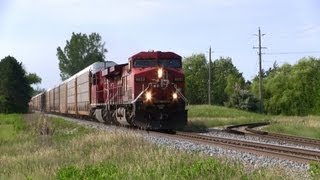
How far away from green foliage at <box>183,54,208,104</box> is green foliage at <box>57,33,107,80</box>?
20.6 metres

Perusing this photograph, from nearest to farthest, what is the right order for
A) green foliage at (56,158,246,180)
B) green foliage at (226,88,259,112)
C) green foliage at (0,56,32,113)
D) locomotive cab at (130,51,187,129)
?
green foliage at (56,158,246,180) < locomotive cab at (130,51,187,129) < green foliage at (226,88,259,112) < green foliage at (0,56,32,113)

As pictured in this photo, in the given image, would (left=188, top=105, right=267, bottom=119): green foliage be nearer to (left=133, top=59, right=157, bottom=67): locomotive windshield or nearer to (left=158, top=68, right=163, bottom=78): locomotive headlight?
(left=133, top=59, right=157, bottom=67): locomotive windshield

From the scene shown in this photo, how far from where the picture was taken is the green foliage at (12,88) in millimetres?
77500

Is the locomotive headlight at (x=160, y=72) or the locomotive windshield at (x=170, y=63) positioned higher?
the locomotive windshield at (x=170, y=63)

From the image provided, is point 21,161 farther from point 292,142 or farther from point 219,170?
point 292,142

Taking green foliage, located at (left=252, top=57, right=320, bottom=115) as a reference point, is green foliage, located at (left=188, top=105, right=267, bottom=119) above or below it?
below

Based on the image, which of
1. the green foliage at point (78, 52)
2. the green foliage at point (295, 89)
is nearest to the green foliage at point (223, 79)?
the green foliage at point (295, 89)

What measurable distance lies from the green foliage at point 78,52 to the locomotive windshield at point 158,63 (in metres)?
95.7

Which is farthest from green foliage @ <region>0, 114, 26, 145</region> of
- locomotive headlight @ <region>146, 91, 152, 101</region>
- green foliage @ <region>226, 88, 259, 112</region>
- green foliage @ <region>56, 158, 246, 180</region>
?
green foliage @ <region>226, 88, 259, 112</region>

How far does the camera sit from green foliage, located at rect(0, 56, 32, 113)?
254 ft

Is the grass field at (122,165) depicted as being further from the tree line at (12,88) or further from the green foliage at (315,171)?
the tree line at (12,88)

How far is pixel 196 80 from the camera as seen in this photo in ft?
356

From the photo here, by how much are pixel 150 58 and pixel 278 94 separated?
226 ft

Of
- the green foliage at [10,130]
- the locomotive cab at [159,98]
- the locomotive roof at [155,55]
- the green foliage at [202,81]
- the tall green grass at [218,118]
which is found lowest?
the green foliage at [10,130]
